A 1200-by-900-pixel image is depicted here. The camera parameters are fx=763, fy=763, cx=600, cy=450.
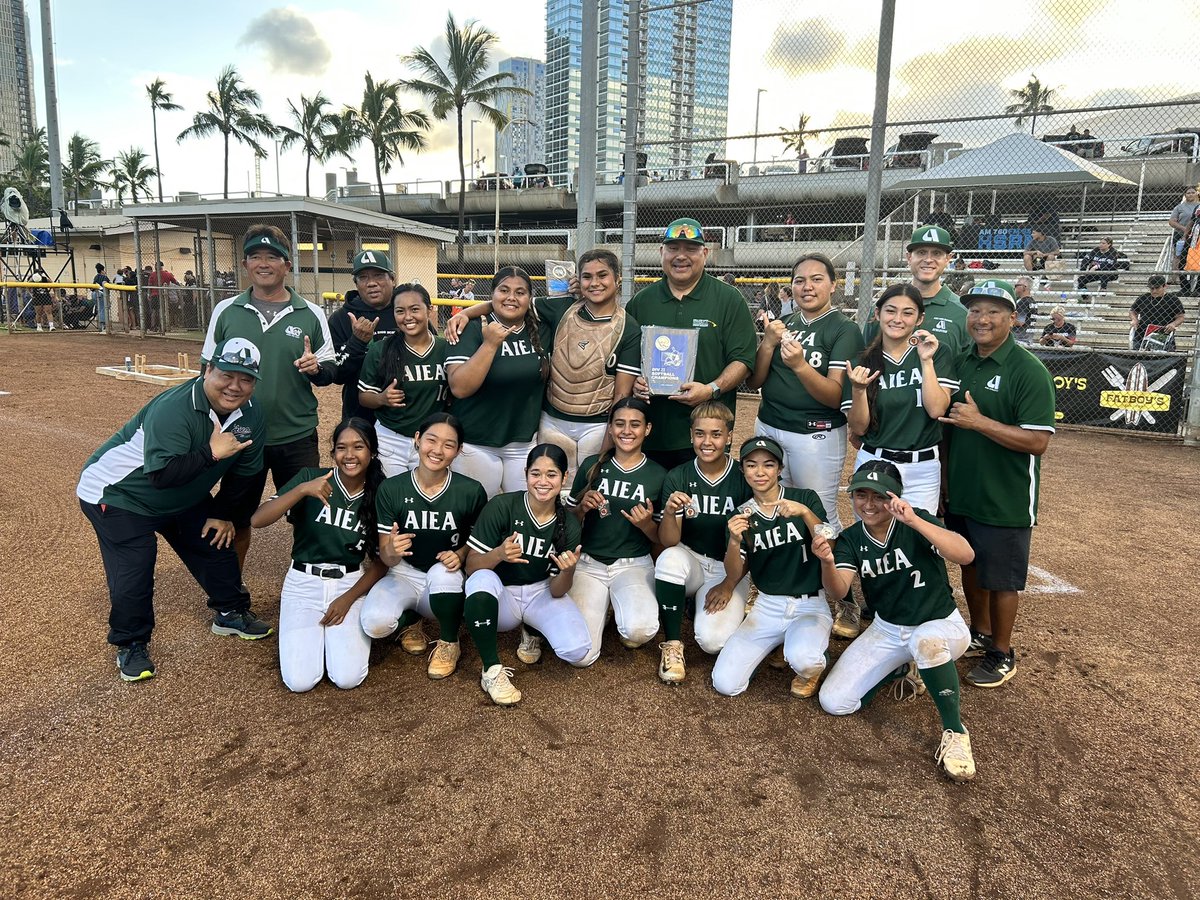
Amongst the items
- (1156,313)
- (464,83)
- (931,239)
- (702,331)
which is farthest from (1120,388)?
(464,83)

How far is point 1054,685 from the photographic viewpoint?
A: 3.80 metres

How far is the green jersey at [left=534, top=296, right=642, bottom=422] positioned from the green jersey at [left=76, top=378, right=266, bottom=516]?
163cm

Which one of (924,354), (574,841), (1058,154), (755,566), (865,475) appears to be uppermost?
(1058,154)

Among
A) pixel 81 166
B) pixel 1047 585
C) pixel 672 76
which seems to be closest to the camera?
pixel 1047 585

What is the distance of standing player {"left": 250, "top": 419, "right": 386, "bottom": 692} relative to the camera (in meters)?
3.83

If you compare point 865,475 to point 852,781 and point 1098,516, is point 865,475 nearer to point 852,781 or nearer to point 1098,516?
point 852,781

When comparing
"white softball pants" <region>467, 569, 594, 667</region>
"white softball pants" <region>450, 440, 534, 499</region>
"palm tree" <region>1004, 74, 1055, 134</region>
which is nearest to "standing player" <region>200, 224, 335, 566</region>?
"white softball pants" <region>450, 440, 534, 499</region>

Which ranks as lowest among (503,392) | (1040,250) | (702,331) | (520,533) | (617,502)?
(520,533)

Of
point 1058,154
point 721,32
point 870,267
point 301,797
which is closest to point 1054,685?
point 301,797

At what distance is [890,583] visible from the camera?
140 inches

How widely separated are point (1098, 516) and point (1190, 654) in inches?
112

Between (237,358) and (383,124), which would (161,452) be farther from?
(383,124)

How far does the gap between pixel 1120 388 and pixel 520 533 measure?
968 cm

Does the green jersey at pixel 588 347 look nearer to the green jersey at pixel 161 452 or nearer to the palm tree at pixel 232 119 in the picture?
the green jersey at pixel 161 452
